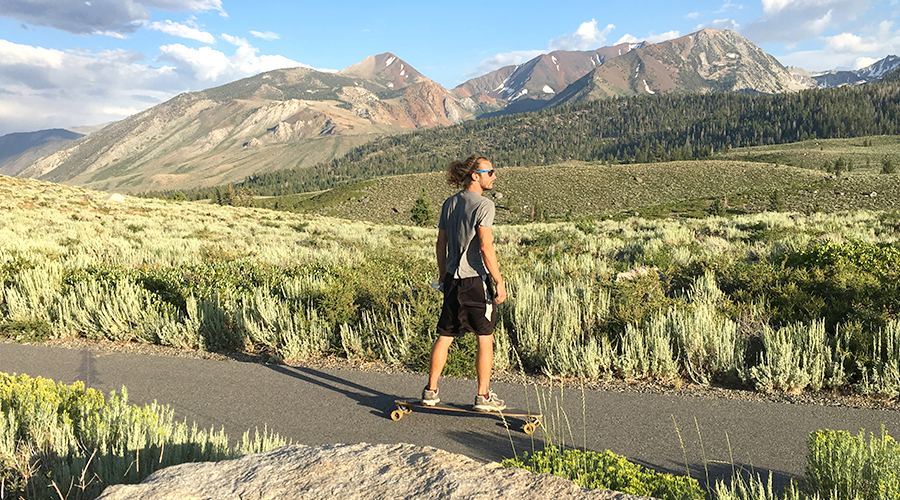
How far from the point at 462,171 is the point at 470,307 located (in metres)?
1.15

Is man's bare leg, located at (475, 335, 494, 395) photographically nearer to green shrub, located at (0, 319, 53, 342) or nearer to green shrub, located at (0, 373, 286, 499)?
green shrub, located at (0, 373, 286, 499)

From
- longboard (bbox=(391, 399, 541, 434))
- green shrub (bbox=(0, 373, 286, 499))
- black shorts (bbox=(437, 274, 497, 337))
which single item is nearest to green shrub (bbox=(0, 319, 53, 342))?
green shrub (bbox=(0, 373, 286, 499))

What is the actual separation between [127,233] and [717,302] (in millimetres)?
19258

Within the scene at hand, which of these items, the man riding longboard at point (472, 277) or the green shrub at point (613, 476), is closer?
the green shrub at point (613, 476)

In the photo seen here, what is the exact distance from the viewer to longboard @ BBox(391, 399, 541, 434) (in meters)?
3.85

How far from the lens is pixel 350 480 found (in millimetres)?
2105

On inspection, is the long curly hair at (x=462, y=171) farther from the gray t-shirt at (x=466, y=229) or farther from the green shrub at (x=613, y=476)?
the green shrub at (x=613, y=476)

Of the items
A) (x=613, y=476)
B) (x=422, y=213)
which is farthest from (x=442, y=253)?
(x=422, y=213)

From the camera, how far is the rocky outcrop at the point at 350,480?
1976mm

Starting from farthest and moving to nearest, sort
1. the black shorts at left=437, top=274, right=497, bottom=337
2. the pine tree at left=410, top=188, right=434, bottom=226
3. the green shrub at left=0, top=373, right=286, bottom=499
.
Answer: the pine tree at left=410, top=188, right=434, bottom=226
the black shorts at left=437, top=274, right=497, bottom=337
the green shrub at left=0, top=373, right=286, bottom=499

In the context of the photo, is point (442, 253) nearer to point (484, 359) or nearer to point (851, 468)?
point (484, 359)

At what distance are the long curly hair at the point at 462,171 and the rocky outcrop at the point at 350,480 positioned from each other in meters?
2.53

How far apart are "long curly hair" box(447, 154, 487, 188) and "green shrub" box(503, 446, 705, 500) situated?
231cm

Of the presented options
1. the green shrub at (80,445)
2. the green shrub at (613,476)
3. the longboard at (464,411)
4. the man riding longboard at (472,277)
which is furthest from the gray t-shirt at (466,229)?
the green shrub at (80,445)
